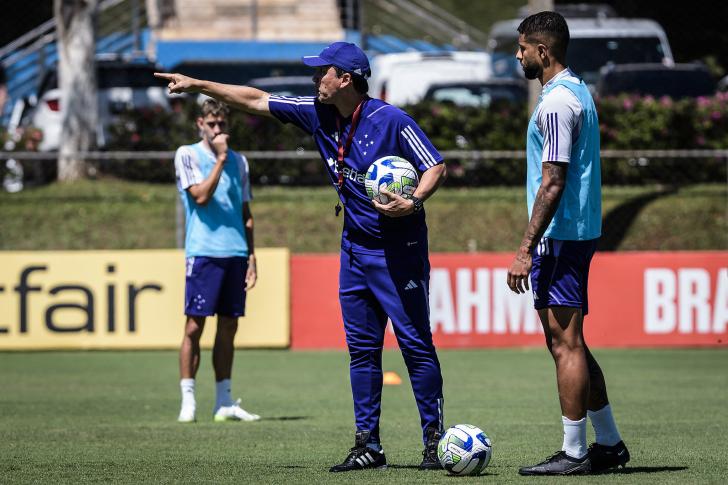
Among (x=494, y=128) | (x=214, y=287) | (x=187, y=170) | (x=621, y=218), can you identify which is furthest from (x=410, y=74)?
(x=214, y=287)

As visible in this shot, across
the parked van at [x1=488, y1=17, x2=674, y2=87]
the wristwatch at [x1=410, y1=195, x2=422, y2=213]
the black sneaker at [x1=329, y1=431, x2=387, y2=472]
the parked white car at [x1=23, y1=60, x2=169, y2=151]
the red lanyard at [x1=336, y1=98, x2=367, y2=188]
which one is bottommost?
the black sneaker at [x1=329, y1=431, x2=387, y2=472]

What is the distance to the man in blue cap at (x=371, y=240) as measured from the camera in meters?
6.55

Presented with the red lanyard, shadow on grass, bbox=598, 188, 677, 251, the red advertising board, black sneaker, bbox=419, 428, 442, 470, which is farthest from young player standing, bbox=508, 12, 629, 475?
shadow on grass, bbox=598, 188, 677, 251

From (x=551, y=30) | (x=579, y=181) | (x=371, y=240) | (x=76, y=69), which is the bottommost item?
(x=371, y=240)

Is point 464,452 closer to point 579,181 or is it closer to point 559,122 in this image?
point 579,181

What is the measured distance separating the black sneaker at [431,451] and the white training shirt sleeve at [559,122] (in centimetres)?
154

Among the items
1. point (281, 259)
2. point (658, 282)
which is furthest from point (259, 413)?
point (658, 282)

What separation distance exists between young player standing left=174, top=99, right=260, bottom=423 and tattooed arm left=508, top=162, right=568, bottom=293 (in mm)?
3557

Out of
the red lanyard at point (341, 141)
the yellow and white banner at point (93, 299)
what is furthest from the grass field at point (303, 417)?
the red lanyard at point (341, 141)

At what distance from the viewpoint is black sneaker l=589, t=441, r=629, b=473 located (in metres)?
6.41

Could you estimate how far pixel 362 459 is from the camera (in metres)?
6.51

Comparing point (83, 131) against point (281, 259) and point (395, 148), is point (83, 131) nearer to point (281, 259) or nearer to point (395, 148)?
point (281, 259)

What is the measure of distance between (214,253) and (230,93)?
263cm

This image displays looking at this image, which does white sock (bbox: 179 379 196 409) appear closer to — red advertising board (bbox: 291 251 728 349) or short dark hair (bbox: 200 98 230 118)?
short dark hair (bbox: 200 98 230 118)
